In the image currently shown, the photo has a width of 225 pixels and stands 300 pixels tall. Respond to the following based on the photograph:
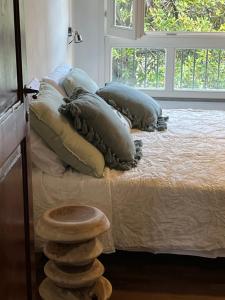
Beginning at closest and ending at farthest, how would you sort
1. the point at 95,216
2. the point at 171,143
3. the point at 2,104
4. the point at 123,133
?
the point at 2,104 → the point at 95,216 → the point at 123,133 → the point at 171,143

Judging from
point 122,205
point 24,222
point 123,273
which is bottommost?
point 123,273

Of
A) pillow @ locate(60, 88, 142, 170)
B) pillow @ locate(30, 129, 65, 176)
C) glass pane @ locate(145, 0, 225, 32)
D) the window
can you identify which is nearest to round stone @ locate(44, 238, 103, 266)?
pillow @ locate(30, 129, 65, 176)

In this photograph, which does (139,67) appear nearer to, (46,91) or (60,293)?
(46,91)

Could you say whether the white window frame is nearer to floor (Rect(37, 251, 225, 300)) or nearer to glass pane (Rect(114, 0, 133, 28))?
glass pane (Rect(114, 0, 133, 28))

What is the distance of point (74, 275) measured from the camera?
2029 mm

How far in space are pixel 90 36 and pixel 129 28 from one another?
48cm

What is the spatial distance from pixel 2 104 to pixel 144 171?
134 cm

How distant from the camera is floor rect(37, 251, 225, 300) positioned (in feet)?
8.03

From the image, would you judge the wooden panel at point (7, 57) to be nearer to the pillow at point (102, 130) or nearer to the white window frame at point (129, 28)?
the pillow at point (102, 130)

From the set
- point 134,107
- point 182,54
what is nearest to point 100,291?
point 134,107

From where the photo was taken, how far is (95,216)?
2.07 m

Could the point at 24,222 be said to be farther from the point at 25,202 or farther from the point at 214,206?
the point at 214,206

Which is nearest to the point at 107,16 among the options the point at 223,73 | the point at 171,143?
the point at 223,73

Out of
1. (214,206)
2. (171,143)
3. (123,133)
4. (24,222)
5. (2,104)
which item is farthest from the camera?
(171,143)
